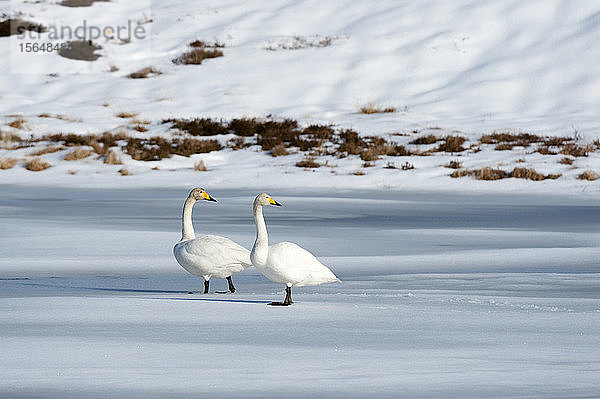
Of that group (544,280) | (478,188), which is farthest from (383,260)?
(478,188)

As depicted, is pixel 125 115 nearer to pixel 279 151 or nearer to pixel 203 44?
pixel 279 151

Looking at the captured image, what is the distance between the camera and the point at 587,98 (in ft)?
110

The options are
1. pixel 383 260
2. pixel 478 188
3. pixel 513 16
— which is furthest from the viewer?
pixel 513 16

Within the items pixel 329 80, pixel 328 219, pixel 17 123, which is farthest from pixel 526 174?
pixel 17 123

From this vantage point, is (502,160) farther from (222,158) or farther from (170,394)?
(170,394)

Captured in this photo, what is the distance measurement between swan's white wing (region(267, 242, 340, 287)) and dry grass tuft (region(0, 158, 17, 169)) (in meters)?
20.3

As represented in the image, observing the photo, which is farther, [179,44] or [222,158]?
[179,44]

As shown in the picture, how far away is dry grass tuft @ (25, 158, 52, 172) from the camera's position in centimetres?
2573

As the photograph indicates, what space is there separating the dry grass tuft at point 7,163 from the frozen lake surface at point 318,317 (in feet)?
41.8

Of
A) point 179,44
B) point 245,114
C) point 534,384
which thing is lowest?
point 534,384

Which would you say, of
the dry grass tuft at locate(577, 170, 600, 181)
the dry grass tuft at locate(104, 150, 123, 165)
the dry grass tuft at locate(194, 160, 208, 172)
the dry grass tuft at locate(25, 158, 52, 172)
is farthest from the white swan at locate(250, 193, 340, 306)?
the dry grass tuft at locate(104, 150, 123, 165)

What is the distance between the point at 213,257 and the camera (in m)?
7.53

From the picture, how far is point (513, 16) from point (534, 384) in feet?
124

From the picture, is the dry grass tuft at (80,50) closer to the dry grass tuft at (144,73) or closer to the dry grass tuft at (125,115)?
the dry grass tuft at (144,73)
